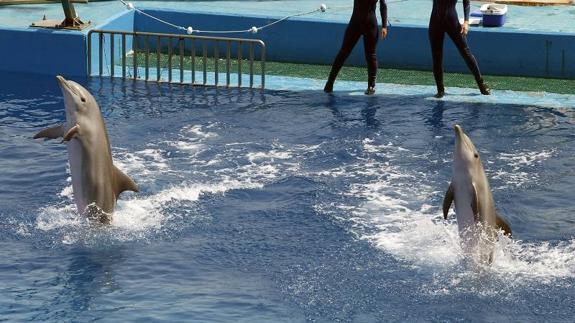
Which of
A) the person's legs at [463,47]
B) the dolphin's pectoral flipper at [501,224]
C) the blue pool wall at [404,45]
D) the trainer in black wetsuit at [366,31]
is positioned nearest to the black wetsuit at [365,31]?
the trainer in black wetsuit at [366,31]

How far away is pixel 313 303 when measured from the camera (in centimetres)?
1059

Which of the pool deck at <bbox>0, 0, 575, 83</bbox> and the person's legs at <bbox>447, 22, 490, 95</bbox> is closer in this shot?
the person's legs at <bbox>447, 22, 490, 95</bbox>

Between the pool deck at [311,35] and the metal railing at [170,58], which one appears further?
the pool deck at [311,35]

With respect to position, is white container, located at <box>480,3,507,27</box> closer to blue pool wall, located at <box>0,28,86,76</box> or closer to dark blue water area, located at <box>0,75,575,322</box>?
dark blue water area, located at <box>0,75,575,322</box>

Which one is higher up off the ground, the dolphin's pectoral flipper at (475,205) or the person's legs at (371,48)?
the person's legs at (371,48)

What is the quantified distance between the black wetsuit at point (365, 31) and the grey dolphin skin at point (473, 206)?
19.1 ft

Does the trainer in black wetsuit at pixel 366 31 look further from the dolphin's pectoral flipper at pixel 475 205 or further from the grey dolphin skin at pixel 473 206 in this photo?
the dolphin's pectoral flipper at pixel 475 205

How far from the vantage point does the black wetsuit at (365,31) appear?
55.9 feet

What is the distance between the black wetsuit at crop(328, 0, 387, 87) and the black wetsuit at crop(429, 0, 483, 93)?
66cm

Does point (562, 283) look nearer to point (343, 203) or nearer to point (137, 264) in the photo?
point (343, 203)

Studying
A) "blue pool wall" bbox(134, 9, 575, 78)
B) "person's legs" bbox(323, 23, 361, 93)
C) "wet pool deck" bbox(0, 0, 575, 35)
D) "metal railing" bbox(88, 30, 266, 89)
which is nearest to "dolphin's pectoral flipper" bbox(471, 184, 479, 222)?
"person's legs" bbox(323, 23, 361, 93)

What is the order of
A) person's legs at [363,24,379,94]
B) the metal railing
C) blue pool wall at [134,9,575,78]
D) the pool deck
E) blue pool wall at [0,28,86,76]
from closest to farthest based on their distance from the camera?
person's legs at [363,24,379,94] → the metal railing → blue pool wall at [134,9,575,78] → the pool deck → blue pool wall at [0,28,86,76]

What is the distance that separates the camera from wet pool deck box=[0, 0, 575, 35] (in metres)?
19.4

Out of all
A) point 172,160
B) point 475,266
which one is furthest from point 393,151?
point 475,266
